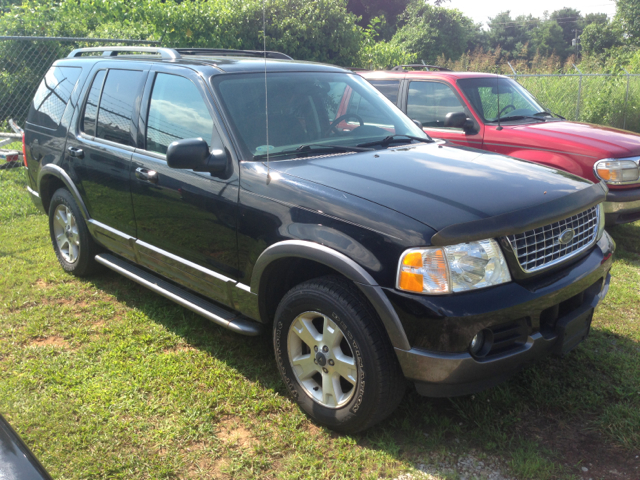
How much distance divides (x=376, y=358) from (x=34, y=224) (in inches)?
228

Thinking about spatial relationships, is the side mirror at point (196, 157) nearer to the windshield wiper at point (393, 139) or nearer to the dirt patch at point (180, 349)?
the windshield wiper at point (393, 139)

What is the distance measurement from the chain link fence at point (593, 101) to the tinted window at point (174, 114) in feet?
32.1

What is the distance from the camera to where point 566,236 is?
2.83 metres

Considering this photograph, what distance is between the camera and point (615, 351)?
12.0 ft

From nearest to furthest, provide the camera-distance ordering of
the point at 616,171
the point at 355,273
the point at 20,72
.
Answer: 1. the point at 355,273
2. the point at 616,171
3. the point at 20,72

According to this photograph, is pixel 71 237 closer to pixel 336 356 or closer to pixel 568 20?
pixel 336 356

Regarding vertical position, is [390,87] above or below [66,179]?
above

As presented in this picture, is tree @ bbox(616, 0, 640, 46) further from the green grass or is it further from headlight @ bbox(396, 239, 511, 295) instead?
headlight @ bbox(396, 239, 511, 295)

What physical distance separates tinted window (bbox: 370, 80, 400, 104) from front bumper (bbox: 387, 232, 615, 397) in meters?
4.73

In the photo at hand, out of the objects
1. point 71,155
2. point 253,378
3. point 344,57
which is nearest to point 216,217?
point 253,378

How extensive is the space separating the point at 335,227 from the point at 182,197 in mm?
1242

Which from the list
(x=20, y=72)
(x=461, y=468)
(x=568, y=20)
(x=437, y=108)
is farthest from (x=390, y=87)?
(x=568, y=20)

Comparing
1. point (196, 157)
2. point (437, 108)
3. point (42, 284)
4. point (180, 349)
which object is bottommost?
point (42, 284)

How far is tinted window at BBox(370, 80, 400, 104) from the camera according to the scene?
7.06m
